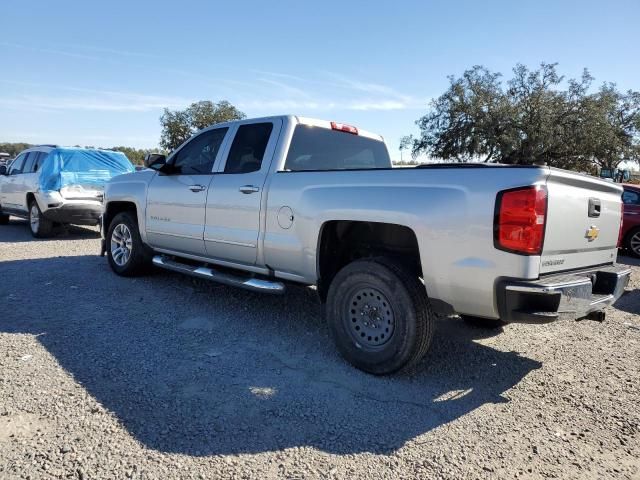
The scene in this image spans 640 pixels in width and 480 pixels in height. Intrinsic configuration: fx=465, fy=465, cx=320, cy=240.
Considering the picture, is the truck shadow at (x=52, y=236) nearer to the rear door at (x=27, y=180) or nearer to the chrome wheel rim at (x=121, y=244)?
the rear door at (x=27, y=180)

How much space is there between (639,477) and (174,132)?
43.4 metres

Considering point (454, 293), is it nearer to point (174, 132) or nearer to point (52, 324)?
point (52, 324)

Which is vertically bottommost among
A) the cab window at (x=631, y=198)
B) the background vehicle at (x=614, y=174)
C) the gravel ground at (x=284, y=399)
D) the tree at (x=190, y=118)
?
the gravel ground at (x=284, y=399)

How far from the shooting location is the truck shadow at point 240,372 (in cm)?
275

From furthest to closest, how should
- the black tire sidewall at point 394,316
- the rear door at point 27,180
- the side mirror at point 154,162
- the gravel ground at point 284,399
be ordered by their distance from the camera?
the rear door at point 27,180
the side mirror at point 154,162
the black tire sidewall at point 394,316
the gravel ground at point 284,399

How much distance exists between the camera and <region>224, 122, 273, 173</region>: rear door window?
4.58 m

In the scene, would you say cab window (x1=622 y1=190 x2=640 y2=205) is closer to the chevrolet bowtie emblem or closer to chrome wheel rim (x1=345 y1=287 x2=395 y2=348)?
the chevrolet bowtie emblem

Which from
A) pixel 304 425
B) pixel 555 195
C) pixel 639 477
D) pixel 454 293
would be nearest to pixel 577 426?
pixel 639 477

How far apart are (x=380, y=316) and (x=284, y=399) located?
93 centimetres

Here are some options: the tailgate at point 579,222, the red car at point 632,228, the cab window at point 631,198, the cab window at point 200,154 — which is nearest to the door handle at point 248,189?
the cab window at point 200,154

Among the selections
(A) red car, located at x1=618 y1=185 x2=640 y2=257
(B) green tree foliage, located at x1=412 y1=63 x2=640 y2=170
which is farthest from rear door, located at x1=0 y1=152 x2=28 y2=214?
(B) green tree foliage, located at x1=412 y1=63 x2=640 y2=170

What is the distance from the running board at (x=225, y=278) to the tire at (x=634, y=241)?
9.50 metres

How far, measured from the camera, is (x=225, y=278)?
4.52m

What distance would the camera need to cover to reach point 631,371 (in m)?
3.84
